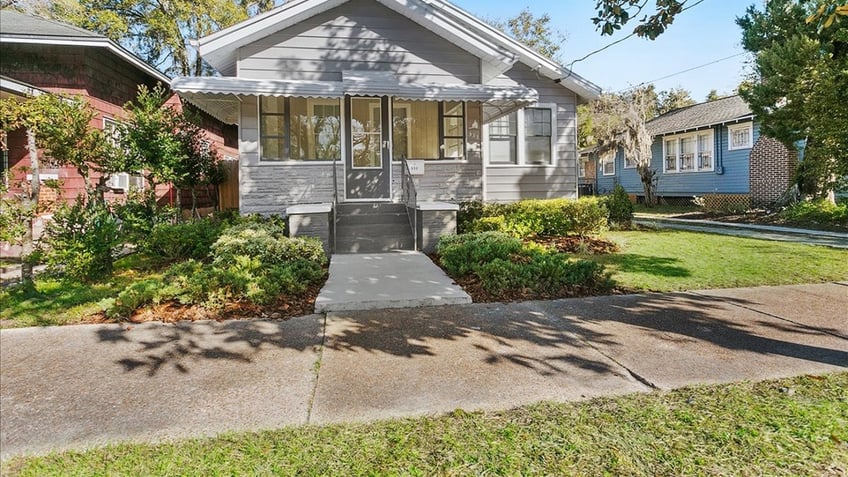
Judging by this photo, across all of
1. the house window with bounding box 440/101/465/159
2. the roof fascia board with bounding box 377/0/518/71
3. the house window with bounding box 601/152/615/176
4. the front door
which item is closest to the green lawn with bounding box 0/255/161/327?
the front door

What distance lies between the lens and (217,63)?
34.9ft

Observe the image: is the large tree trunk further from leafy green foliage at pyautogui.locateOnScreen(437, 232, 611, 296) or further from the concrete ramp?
A: leafy green foliage at pyautogui.locateOnScreen(437, 232, 611, 296)

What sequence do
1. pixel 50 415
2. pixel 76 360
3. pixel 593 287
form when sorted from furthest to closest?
pixel 593 287 → pixel 76 360 → pixel 50 415

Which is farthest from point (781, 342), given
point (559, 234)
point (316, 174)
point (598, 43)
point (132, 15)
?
point (132, 15)

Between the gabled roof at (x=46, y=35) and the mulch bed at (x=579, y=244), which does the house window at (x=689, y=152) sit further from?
the gabled roof at (x=46, y=35)

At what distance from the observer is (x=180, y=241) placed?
26.3 ft

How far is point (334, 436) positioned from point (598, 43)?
6.11 metres

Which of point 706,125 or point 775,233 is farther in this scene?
point 706,125

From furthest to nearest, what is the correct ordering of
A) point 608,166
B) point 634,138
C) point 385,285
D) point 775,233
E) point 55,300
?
point 608,166, point 634,138, point 775,233, point 385,285, point 55,300

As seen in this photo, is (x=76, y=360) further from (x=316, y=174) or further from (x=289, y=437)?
(x=316, y=174)

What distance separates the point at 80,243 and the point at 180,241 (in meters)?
1.67

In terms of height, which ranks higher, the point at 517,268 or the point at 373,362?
the point at 517,268

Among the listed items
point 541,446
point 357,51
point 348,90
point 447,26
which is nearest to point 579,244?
point 348,90

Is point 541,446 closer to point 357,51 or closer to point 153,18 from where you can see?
point 357,51
